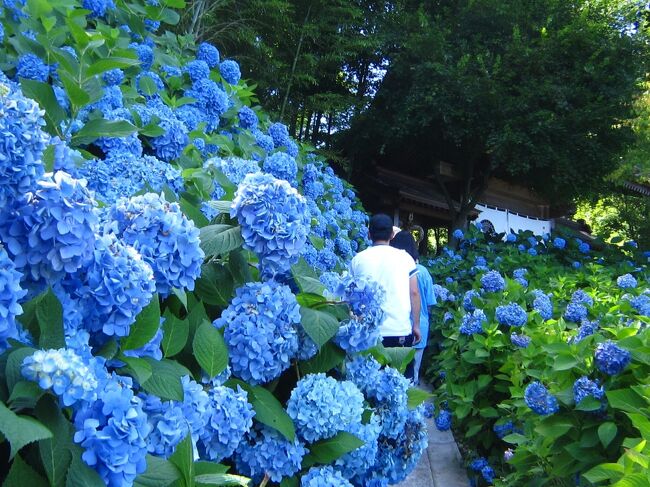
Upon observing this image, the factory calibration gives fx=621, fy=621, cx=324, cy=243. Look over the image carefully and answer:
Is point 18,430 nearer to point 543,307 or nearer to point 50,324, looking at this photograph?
point 50,324

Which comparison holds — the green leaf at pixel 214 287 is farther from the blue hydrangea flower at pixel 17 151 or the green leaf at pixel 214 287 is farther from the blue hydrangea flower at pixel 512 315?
the blue hydrangea flower at pixel 512 315

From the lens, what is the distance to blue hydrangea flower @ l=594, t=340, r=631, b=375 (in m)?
2.32

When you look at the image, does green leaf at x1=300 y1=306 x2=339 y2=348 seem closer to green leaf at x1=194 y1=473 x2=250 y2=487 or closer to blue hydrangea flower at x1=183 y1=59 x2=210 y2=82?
green leaf at x1=194 y1=473 x2=250 y2=487

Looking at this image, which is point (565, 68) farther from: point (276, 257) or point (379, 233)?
point (276, 257)

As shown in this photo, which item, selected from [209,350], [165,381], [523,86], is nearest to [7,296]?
[165,381]

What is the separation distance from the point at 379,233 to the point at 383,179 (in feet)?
39.9

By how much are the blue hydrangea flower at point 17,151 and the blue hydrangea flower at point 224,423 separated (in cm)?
49

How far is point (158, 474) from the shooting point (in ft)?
2.78

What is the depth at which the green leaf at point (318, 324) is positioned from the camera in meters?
1.22

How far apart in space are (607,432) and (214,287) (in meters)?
1.74

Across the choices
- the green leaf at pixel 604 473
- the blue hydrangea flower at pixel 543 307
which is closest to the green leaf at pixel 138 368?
the green leaf at pixel 604 473

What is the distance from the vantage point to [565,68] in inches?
524

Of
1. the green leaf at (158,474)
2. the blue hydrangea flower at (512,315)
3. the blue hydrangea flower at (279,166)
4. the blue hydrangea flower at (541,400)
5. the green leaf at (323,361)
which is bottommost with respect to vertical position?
the blue hydrangea flower at (512,315)

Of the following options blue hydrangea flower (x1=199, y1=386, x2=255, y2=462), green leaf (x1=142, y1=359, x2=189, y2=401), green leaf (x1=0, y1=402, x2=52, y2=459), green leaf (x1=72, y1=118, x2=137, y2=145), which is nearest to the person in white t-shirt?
green leaf (x1=72, y1=118, x2=137, y2=145)
